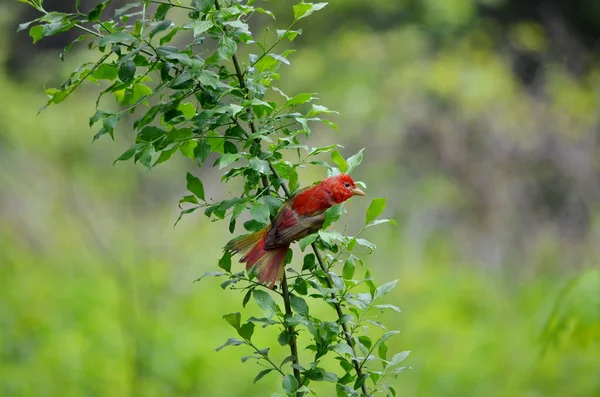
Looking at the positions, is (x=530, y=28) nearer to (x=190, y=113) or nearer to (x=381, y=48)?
(x=381, y=48)

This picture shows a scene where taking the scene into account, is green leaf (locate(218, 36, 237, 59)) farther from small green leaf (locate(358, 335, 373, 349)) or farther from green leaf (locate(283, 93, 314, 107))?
small green leaf (locate(358, 335, 373, 349))

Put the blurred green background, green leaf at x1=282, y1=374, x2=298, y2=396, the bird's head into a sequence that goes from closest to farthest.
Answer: green leaf at x1=282, y1=374, x2=298, y2=396, the bird's head, the blurred green background

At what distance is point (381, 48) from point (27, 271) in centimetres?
306

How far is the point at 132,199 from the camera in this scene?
12.6 feet

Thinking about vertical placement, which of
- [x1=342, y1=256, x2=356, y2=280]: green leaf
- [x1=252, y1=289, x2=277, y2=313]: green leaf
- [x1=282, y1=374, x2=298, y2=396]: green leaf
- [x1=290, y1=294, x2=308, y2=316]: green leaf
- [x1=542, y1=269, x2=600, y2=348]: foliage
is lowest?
[x1=282, y1=374, x2=298, y2=396]: green leaf

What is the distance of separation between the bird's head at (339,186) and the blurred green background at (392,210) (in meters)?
1.88

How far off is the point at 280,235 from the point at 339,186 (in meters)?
0.18

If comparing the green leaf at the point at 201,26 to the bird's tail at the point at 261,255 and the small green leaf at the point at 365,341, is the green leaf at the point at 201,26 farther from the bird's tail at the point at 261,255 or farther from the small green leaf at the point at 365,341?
the small green leaf at the point at 365,341

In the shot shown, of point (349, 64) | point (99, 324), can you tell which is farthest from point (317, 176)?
point (349, 64)

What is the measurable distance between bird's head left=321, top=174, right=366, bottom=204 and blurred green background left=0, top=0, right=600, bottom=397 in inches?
74.2

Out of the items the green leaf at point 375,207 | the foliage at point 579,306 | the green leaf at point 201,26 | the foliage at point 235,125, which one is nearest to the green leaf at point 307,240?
the foliage at point 235,125

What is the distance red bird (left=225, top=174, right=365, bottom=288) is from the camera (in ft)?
4.13

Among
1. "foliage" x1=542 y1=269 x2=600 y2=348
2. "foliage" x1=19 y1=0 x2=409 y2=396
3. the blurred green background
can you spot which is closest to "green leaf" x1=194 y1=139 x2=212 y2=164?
"foliage" x1=19 y1=0 x2=409 y2=396

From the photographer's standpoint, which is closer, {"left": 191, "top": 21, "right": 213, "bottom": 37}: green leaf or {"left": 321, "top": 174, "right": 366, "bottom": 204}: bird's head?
{"left": 191, "top": 21, "right": 213, "bottom": 37}: green leaf
